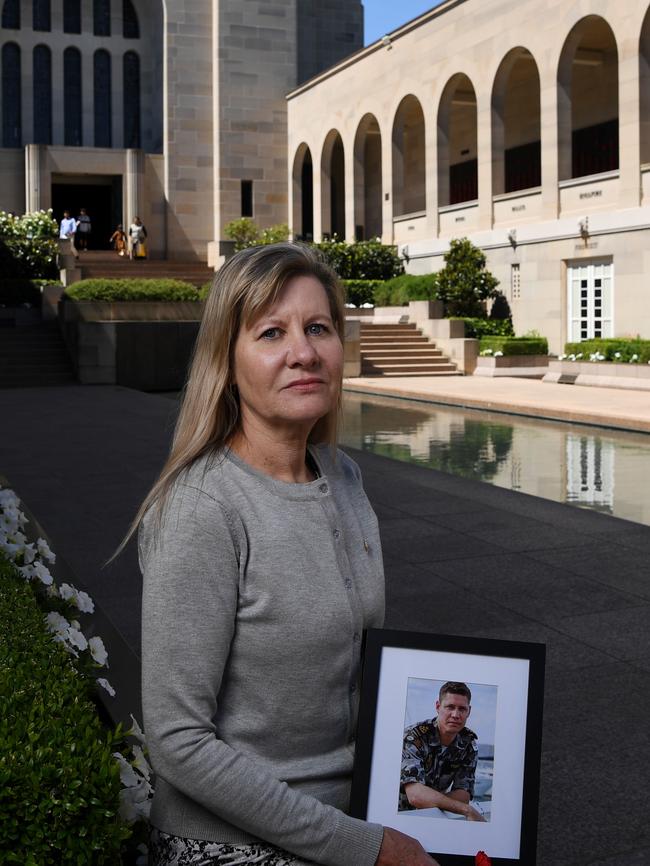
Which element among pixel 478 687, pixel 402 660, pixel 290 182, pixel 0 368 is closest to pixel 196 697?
pixel 402 660

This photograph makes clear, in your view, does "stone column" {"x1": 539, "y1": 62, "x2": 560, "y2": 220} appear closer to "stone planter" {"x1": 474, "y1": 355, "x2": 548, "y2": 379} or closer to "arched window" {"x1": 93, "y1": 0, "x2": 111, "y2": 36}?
"stone planter" {"x1": 474, "y1": 355, "x2": 548, "y2": 379}

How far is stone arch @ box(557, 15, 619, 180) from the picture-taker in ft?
95.9

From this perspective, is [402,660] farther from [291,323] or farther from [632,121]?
[632,121]

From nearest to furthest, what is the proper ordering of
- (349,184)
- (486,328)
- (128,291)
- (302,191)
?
(128,291) → (486,328) → (349,184) → (302,191)

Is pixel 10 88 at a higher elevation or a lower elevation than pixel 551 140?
higher

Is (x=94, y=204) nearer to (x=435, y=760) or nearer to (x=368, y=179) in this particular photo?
(x=368, y=179)

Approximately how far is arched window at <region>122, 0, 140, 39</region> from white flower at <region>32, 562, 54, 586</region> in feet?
161

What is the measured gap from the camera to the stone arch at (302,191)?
148ft

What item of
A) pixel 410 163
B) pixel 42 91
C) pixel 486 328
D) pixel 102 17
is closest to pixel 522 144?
pixel 410 163

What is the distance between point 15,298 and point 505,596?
27.9 meters

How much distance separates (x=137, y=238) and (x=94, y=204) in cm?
976

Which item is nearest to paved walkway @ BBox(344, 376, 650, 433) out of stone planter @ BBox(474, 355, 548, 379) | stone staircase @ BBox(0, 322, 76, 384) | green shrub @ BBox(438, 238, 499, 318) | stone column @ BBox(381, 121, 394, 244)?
stone planter @ BBox(474, 355, 548, 379)

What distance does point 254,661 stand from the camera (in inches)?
87.4

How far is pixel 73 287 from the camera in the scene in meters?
25.9
